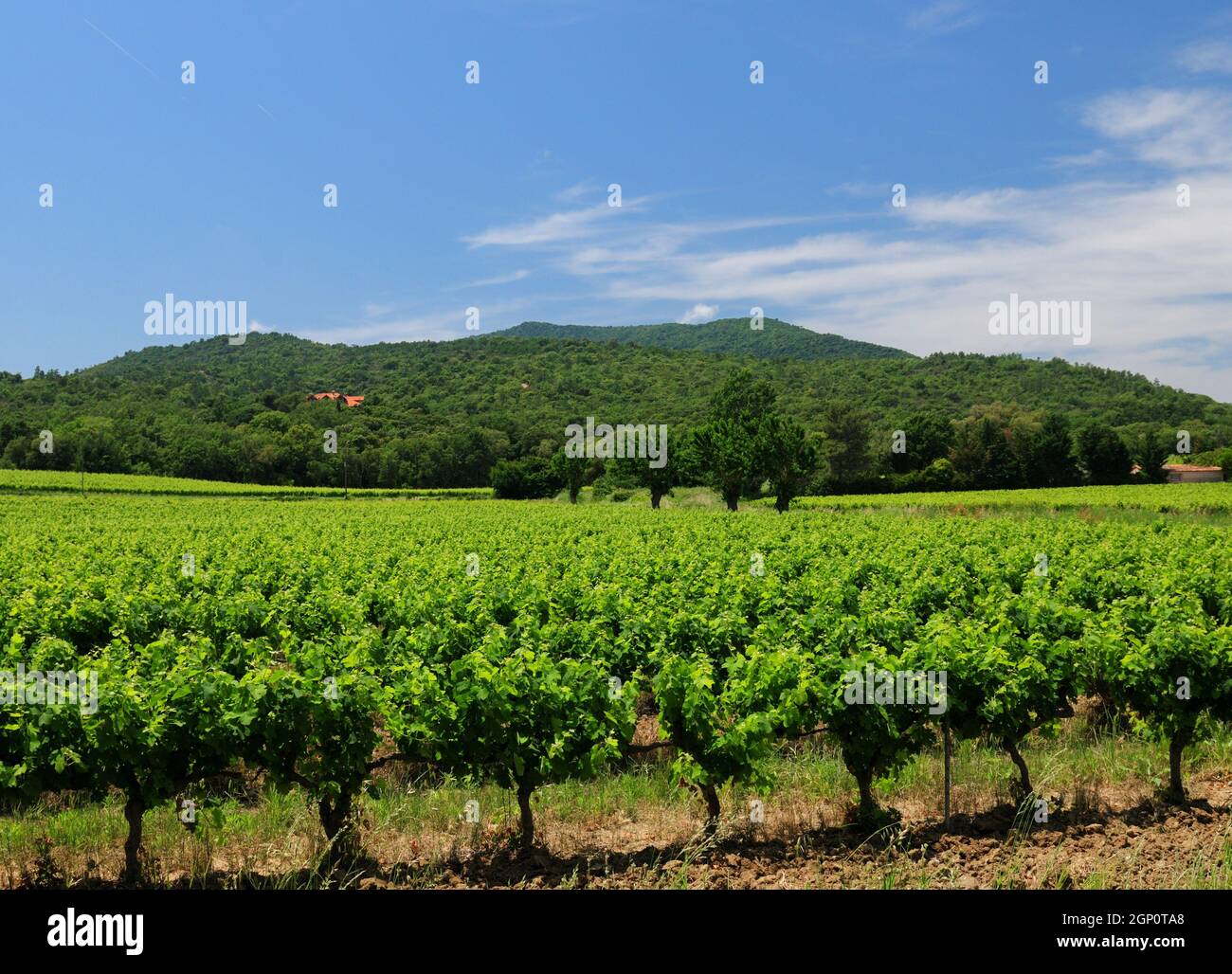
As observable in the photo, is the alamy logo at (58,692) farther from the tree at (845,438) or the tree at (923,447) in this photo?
the tree at (845,438)

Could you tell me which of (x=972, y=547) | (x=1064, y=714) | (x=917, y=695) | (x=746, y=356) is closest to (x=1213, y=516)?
(x=972, y=547)

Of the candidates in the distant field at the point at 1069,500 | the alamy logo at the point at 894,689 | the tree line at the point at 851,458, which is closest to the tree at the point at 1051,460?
the tree line at the point at 851,458

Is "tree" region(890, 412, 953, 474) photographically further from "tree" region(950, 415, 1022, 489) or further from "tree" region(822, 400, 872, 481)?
"tree" region(822, 400, 872, 481)

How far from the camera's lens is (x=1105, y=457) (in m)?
74.2

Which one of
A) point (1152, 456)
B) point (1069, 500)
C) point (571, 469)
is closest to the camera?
point (1069, 500)

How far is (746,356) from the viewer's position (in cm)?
15712

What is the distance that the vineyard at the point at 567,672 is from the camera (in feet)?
23.9

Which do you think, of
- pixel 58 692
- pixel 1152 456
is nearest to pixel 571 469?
pixel 1152 456

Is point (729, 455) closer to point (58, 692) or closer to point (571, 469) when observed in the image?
point (571, 469)

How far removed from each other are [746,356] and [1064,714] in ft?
490

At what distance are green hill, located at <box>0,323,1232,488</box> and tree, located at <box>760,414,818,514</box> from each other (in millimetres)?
32447
